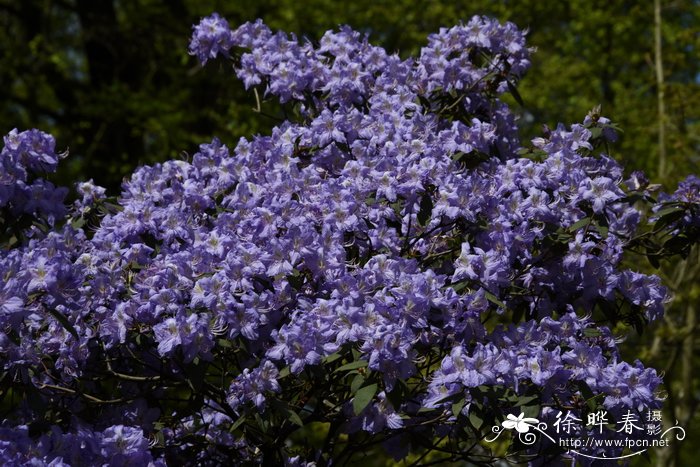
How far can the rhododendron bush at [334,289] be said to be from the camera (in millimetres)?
3084

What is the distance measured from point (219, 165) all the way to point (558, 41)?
9.45 meters

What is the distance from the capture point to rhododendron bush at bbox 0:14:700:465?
3084 mm

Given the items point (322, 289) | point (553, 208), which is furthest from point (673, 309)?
point (322, 289)

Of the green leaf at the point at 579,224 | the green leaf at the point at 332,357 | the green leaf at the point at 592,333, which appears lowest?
the green leaf at the point at 332,357

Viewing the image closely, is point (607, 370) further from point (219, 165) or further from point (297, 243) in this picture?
point (219, 165)

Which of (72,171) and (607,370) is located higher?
(72,171)

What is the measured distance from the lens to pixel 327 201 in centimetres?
354

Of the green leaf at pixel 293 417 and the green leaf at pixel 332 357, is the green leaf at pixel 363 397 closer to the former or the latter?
the green leaf at pixel 332 357

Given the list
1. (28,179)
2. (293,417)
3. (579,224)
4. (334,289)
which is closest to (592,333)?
(579,224)

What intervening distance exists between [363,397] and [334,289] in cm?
50

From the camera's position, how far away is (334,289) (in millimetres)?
3264

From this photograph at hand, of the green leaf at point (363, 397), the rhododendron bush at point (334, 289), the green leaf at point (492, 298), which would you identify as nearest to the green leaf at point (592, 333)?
the rhododendron bush at point (334, 289)

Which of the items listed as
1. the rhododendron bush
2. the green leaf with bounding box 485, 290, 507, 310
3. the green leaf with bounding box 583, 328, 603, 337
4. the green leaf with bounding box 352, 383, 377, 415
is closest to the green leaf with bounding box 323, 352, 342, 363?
the rhododendron bush

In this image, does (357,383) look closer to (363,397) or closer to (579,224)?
(363,397)
